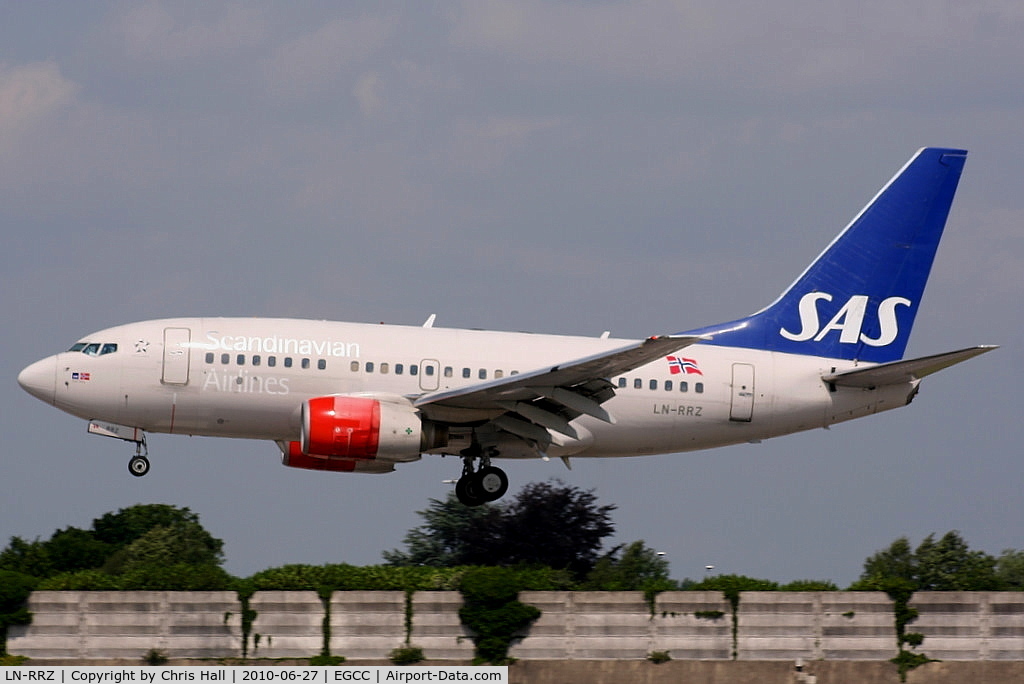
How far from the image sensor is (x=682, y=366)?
1722 inches

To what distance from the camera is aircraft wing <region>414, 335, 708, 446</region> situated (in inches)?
1545

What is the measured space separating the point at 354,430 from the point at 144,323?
664cm

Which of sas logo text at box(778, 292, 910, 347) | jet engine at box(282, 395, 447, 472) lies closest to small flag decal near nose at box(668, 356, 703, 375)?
sas logo text at box(778, 292, 910, 347)

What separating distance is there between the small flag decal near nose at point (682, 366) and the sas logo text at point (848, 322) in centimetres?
329

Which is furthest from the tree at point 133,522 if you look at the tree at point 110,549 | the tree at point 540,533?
the tree at point 540,533

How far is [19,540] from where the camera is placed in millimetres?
63781

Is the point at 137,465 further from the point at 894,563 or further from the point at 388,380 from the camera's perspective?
the point at 894,563

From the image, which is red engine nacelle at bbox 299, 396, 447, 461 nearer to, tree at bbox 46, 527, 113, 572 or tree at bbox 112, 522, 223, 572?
tree at bbox 112, 522, 223, 572

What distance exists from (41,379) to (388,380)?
29.0 feet

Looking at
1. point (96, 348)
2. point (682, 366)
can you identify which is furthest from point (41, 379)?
point (682, 366)

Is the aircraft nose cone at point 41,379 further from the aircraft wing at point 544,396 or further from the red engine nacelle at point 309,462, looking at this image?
the aircraft wing at point 544,396

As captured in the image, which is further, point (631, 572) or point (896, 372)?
point (631, 572)

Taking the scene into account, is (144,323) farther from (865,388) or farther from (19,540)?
(19,540)

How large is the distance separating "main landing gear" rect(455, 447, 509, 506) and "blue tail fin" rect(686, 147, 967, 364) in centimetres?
692
